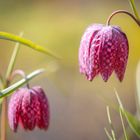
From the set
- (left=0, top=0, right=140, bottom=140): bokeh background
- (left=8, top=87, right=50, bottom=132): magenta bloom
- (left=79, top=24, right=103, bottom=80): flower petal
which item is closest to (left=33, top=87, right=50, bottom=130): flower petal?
(left=8, top=87, right=50, bottom=132): magenta bloom

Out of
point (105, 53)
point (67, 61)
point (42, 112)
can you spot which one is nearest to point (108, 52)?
point (105, 53)

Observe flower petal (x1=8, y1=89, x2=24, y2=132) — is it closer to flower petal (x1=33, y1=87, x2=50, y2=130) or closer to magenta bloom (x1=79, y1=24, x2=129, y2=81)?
flower petal (x1=33, y1=87, x2=50, y2=130)

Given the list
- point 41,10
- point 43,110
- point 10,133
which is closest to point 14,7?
point 41,10

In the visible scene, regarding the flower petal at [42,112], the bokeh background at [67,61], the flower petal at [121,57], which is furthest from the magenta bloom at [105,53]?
the bokeh background at [67,61]

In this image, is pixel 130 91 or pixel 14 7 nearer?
pixel 130 91

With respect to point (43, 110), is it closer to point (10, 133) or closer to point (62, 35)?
point (10, 133)
